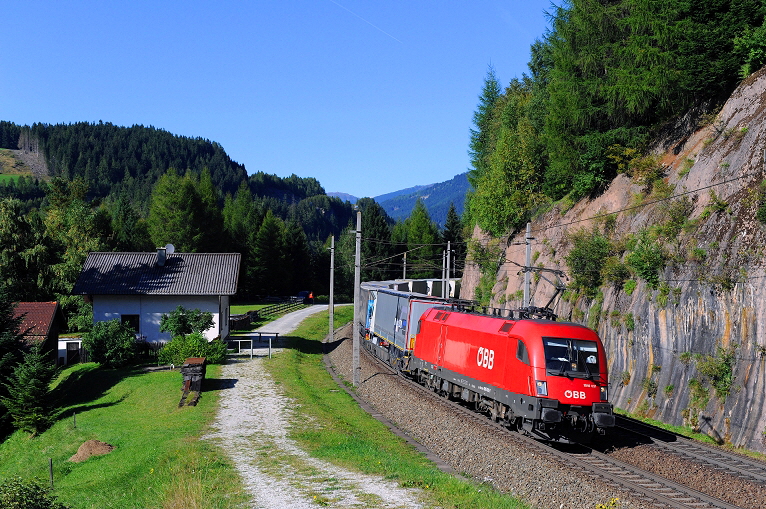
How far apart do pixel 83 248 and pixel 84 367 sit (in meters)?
23.7

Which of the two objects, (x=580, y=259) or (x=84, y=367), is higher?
(x=580, y=259)

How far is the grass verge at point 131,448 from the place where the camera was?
12867 millimetres

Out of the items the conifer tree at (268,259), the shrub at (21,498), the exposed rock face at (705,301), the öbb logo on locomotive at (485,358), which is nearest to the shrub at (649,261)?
the exposed rock face at (705,301)

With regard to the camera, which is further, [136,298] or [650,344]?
[136,298]

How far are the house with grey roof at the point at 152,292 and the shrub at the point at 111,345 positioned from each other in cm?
238

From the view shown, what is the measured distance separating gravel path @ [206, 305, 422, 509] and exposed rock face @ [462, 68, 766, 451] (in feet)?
35.9

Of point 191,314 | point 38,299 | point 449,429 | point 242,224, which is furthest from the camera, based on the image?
point 242,224

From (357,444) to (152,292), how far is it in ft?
76.0

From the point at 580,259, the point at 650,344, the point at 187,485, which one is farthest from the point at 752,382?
the point at 187,485

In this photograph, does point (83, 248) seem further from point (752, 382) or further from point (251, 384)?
point (752, 382)

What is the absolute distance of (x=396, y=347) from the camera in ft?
109

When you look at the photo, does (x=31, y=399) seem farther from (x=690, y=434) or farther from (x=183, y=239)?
(x=183, y=239)

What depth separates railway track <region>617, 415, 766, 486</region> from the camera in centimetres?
1459

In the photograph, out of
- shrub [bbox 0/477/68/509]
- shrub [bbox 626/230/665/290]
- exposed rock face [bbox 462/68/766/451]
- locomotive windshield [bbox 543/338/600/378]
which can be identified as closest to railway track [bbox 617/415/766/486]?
exposed rock face [bbox 462/68/766/451]
